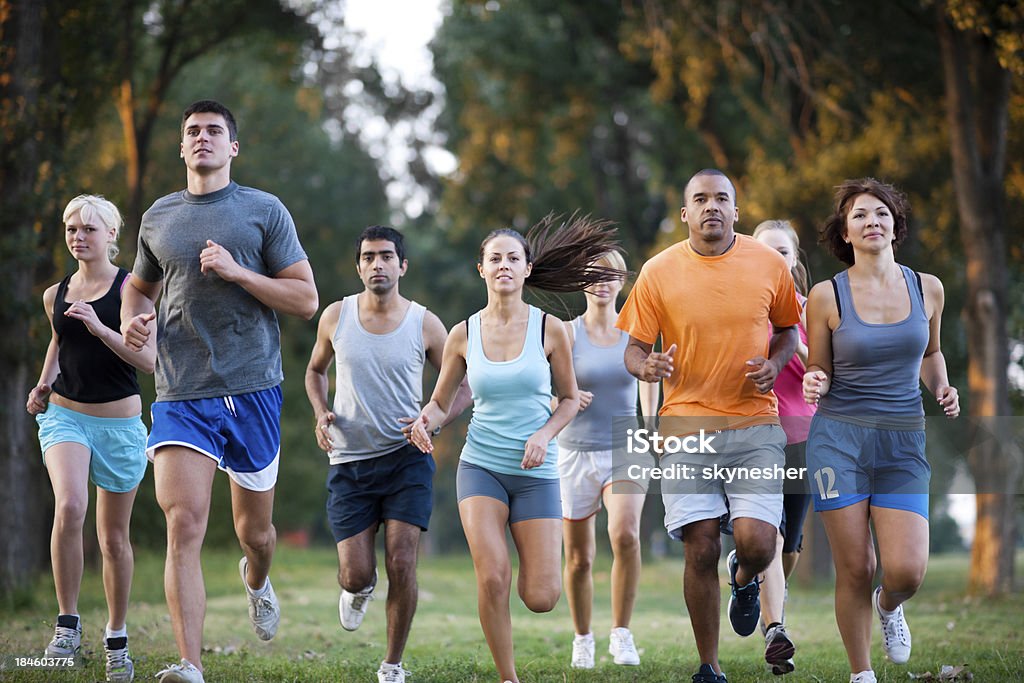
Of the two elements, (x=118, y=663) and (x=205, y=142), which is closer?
(x=205, y=142)

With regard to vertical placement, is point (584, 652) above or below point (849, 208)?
below

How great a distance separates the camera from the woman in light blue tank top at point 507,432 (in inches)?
250

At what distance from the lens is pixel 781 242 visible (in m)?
8.30

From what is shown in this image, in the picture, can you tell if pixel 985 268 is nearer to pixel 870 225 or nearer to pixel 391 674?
pixel 870 225

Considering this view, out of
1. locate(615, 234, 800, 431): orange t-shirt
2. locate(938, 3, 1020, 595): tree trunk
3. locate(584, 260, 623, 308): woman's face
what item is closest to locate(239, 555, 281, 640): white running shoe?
locate(615, 234, 800, 431): orange t-shirt

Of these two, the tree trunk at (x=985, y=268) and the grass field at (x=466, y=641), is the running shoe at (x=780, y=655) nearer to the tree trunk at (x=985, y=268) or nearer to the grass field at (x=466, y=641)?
the grass field at (x=466, y=641)

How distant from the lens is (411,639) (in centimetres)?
1036

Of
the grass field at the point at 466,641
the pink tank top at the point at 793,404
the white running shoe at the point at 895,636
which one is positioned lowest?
the grass field at the point at 466,641

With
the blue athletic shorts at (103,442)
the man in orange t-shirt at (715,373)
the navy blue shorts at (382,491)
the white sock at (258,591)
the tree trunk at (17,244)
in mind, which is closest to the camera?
the man in orange t-shirt at (715,373)

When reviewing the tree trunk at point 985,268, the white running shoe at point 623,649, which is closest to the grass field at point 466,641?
the white running shoe at point 623,649

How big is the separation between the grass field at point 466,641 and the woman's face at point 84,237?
2.57 meters

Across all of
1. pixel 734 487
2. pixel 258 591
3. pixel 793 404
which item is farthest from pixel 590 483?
pixel 258 591

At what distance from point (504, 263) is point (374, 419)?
1.33 m

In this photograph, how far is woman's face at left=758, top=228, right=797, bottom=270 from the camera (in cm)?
827
